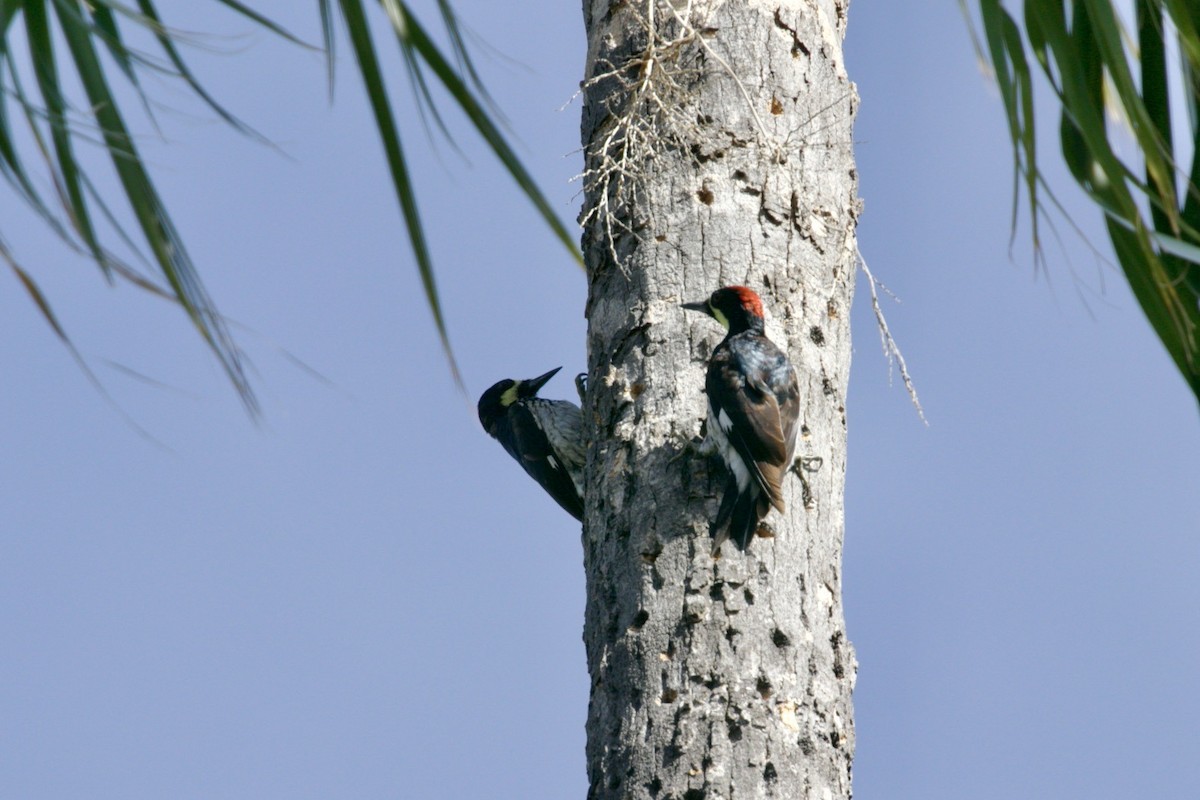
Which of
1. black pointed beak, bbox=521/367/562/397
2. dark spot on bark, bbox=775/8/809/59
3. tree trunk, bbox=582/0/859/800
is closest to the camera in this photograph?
tree trunk, bbox=582/0/859/800

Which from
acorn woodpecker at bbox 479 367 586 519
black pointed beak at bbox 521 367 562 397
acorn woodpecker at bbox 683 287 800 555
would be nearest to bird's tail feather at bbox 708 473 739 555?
acorn woodpecker at bbox 683 287 800 555

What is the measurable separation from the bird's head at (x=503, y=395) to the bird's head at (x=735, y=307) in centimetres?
289

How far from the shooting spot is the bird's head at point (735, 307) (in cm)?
→ 350

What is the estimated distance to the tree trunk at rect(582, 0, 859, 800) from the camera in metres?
2.87

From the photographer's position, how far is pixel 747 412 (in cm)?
330

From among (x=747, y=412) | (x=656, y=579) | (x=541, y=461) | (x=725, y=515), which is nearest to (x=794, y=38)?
(x=747, y=412)

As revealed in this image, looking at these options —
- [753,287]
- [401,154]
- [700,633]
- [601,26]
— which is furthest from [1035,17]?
[601,26]

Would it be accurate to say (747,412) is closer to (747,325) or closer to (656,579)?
(747,325)

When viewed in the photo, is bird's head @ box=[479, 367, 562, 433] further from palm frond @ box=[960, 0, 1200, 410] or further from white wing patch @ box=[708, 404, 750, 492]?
palm frond @ box=[960, 0, 1200, 410]

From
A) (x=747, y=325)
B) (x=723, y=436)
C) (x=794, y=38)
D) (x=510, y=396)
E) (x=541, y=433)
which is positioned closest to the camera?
(x=723, y=436)

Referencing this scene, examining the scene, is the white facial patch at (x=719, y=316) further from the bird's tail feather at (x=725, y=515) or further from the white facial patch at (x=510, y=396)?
the white facial patch at (x=510, y=396)

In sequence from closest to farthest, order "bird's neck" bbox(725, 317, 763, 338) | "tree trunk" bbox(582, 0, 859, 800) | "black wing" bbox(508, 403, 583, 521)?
"tree trunk" bbox(582, 0, 859, 800) → "bird's neck" bbox(725, 317, 763, 338) → "black wing" bbox(508, 403, 583, 521)

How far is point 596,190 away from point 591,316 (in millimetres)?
389

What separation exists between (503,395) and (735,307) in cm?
307
